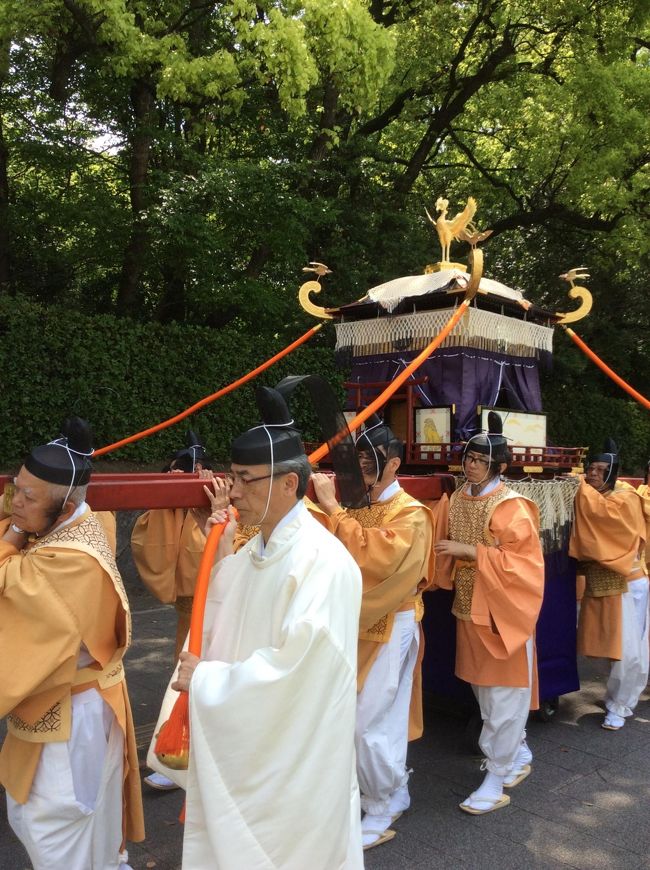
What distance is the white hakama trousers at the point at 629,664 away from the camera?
219 inches

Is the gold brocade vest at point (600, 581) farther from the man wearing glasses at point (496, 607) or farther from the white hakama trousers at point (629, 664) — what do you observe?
the man wearing glasses at point (496, 607)

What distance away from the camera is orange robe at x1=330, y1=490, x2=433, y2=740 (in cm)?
380

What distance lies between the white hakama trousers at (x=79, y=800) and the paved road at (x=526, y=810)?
749 mm

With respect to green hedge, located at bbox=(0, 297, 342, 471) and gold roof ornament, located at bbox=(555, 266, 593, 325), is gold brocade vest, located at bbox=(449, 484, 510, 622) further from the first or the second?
green hedge, located at bbox=(0, 297, 342, 471)

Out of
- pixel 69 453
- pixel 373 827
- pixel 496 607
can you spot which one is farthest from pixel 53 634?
pixel 496 607

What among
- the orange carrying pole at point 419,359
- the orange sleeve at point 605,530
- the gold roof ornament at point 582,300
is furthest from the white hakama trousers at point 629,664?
the orange carrying pole at point 419,359

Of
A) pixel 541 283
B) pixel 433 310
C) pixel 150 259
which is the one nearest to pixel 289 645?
pixel 433 310

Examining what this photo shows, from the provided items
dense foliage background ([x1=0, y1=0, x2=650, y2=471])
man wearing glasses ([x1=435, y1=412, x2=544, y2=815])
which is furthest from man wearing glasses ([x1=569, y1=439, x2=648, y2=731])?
dense foliage background ([x1=0, y1=0, x2=650, y2=471])

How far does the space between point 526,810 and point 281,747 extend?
2.55m

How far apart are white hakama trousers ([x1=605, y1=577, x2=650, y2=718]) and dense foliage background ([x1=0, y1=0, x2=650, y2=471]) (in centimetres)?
601

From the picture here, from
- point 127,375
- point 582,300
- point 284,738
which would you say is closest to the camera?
point 284,738

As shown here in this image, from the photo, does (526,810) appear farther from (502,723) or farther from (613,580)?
(613,580)

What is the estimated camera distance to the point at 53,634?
2662 millimetres

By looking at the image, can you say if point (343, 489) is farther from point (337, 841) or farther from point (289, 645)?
point (337, 841)
